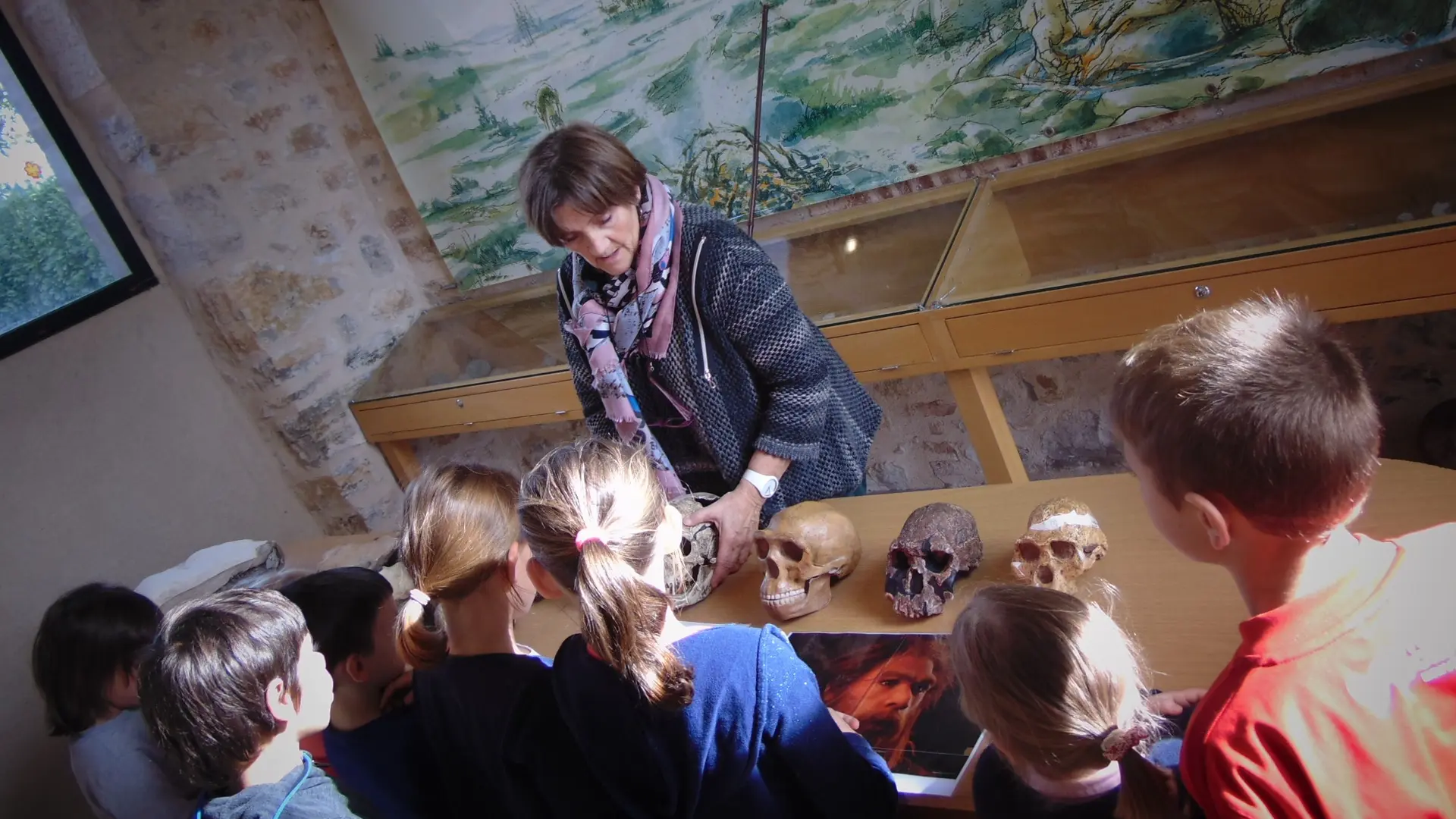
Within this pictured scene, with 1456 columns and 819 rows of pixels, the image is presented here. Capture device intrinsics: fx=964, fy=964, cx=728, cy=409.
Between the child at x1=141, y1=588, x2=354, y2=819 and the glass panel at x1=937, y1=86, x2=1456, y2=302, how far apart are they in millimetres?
2082

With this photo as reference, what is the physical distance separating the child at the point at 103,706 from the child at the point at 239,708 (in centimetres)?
82

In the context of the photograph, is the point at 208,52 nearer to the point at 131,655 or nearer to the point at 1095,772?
the point at 131,655

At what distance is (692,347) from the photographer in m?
2.24

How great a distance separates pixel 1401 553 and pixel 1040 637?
413mm

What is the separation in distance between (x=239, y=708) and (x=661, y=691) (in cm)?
77

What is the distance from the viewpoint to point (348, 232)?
456 centimetres

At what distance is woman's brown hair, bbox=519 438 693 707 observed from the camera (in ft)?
4.55

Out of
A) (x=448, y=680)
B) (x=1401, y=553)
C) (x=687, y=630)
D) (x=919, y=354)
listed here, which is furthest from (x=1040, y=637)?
(x=919, y=354)

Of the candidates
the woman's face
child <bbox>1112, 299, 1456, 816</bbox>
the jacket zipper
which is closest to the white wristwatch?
the jacket zipper

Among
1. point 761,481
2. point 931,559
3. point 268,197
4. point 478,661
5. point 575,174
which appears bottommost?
point 931,559

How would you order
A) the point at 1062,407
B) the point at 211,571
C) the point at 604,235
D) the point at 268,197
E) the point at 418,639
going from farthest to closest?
1. the point at 268,197
2. the point at 1062,407
3. the point at 211,571
4. the point at 604,235
5. the point at 418,639

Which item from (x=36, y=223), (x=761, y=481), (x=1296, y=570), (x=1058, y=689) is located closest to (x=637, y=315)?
(x=761, y=481)

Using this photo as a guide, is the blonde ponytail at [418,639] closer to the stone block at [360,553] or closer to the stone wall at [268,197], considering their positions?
the stone block at [360,553]

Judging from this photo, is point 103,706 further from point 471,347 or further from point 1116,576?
point 1116,576
